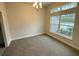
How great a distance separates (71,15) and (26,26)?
1.00 meters

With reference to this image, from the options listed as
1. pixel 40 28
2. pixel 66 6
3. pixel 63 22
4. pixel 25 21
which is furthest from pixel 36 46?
pixel 66 6

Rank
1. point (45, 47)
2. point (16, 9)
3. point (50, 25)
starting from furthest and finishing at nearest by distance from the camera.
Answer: point (45, 47), point (50, 25), point (16, 9)

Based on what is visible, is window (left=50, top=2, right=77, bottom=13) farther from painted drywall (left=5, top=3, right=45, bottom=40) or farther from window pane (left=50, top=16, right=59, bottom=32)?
painted drywall (left=5, top=3, right=45, bottom=40)

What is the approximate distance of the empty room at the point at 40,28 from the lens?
4.56 feet

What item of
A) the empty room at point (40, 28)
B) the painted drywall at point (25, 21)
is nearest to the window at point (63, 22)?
the empty room at point (40, 28)

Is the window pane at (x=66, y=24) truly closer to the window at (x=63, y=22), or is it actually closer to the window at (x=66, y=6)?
the window at (x=63, y=22)

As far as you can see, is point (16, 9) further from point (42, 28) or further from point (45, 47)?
point (45, 47)

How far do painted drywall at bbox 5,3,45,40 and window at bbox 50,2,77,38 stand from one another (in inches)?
10.4

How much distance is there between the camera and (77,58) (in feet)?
2.69

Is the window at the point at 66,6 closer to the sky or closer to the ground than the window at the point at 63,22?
closer to the sky

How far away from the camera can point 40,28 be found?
154 cm

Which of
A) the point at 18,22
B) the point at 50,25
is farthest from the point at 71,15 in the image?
the point at 18,22

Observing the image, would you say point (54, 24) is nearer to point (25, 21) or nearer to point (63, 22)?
point (63, 22)

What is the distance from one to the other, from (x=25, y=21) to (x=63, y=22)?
79 cm
